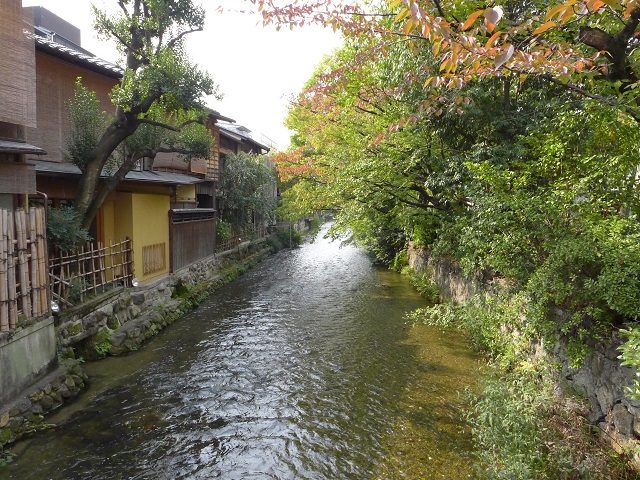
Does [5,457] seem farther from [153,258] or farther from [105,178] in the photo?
[153,258]

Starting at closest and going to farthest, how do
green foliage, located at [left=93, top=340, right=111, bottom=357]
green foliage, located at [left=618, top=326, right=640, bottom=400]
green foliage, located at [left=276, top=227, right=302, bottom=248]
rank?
1. green foliage, located at [left=618, top=326, right=640, bottom=400]
2. green foliage, located at [left=93, top=340, right=111, bottom=357]
3. green foliage, located at [left=276, top=227, right=302, bottom=248]

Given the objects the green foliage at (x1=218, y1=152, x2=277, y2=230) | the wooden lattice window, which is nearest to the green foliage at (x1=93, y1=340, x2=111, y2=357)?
the wooden lattice window

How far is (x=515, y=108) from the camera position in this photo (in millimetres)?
11125

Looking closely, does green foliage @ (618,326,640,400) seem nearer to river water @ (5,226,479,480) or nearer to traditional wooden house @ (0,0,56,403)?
river water @ (5,226,479,480)

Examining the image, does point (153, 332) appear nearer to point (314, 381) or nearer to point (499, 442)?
point (314, 381)

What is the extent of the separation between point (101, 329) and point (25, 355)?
137 inches

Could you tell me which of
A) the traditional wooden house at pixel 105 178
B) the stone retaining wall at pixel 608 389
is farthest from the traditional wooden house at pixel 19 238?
the stone retaining wall at pixel 608 389

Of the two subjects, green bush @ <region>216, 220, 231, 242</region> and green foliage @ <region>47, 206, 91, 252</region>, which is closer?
green foliage @ <region>47, 206, 91, 252</region>

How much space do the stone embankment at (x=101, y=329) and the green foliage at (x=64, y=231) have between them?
155cm

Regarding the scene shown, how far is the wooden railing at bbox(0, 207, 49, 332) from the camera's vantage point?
7.09 meters

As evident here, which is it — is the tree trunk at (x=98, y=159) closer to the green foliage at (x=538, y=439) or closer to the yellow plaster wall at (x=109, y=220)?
the yellow plaster wall at (x=109, y=220)

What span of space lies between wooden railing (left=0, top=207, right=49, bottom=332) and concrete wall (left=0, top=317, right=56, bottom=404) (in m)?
0.23

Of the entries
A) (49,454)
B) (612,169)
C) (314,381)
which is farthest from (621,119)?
(49,454)

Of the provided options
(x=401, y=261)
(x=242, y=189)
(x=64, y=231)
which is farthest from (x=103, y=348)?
(x=401, y=261)
